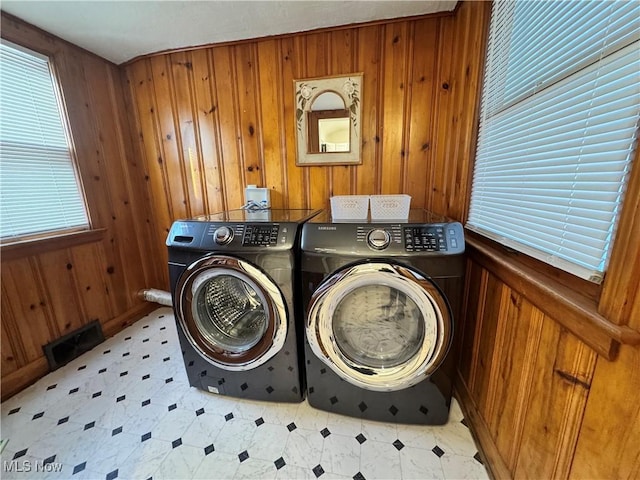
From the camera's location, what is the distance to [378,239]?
1.06 metres

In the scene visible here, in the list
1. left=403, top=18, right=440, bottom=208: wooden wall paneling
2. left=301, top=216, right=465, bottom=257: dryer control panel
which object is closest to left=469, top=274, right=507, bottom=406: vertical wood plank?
left=301, top=216, right=465, bottom=257: dryer control panel

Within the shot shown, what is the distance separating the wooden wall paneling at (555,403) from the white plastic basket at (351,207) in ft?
2.81

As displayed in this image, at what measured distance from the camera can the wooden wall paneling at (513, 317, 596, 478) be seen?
688 mm

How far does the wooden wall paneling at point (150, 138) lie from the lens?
208 centimetres

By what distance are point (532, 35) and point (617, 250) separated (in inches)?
31.8

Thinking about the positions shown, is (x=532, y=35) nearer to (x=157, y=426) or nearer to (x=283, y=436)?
(x=283, y=436)

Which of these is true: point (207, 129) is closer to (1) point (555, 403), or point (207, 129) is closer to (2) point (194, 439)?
(2) point (194, 439)

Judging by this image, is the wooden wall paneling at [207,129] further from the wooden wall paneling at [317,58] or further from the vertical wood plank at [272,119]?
the wooden wall paneling at [317,58]

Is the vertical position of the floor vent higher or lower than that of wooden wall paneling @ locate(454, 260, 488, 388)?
lower

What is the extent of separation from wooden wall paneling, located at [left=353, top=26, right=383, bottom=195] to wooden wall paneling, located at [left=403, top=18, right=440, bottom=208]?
22cm

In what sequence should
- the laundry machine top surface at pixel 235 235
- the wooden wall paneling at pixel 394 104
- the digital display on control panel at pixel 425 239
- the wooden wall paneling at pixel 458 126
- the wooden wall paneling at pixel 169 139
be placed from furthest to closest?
1. the wooden wall paneling at pixel 169 139
2. the wooden wall paneling at pixel 394 104
3. the wooden wall paneling at pixel 458 126
4. the laundry machine top surface at pixel 235 235
5. the digital display on control panel at pixel 425 239

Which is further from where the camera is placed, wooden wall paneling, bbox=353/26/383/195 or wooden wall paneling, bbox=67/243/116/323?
wooden wall paneling, bbox=67/243/116/323

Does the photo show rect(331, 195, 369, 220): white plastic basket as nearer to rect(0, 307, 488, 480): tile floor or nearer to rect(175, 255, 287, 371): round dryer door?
rect(175, 255, 287, 371): round dryer door

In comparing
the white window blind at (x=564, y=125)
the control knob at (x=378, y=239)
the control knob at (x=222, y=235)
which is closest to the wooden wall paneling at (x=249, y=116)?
the control knob at (x=222, y=235)
